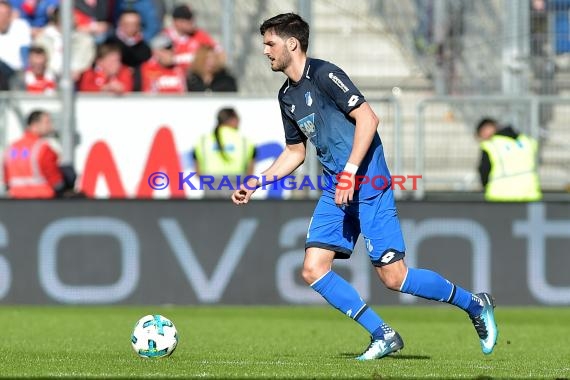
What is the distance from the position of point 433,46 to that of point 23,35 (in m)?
5.26

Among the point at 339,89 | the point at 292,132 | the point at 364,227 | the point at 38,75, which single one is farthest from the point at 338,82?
the point at 38,75

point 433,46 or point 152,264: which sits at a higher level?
point 433,46

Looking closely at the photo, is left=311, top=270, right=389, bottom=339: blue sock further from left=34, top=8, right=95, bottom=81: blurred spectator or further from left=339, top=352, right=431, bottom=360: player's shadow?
left=34, top=8, right=95, bottom=81: blurred spectator

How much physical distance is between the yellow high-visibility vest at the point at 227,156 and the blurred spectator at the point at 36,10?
337cm

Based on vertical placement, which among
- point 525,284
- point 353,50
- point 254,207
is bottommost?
point 525,284

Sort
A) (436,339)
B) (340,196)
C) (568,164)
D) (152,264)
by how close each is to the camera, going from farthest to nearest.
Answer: (568,164)
(152,264)
(436,339)
(340,196)

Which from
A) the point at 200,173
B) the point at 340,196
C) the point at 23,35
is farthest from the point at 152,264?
the point at 340,196

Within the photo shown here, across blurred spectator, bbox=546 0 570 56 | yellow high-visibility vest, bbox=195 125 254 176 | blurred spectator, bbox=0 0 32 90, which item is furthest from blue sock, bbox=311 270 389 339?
blurred spectator, bbox=0 0 32 90

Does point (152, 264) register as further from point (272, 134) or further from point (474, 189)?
point (474, 189)

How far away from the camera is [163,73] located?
55.4ft

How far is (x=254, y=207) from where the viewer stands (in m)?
15.4

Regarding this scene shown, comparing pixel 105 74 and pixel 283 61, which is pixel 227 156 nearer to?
pixel 105 74

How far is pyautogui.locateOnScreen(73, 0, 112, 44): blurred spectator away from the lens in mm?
17422

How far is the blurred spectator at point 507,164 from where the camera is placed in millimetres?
15477
